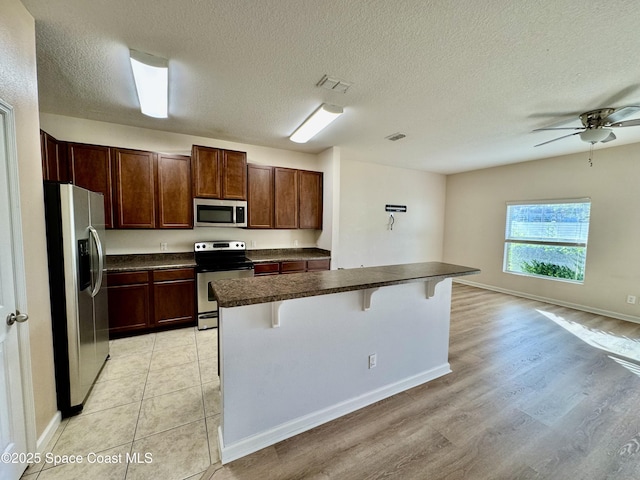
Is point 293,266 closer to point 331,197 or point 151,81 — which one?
point 331,197

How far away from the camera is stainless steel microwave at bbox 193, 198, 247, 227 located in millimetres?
3561

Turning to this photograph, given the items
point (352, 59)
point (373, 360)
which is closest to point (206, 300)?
point (373, 360)

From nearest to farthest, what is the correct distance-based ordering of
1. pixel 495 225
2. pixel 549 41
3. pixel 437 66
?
pixel 549 41, pixel 437 66, pixel 495 225

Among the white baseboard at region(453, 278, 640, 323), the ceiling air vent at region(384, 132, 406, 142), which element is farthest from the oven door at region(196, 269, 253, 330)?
the white baseboard at region(453, 278, 640, 323)

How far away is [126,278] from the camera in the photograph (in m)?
3.01

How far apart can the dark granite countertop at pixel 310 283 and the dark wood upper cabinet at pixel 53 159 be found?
7.84 ft

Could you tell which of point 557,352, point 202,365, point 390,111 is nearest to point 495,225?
point 557,352

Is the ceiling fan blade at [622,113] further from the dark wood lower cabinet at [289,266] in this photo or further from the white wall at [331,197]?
the dark wood lower cabinet at [289,266]

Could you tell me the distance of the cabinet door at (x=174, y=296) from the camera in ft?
10.5

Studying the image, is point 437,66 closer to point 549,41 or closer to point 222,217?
point 549,41

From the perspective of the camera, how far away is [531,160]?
488cm

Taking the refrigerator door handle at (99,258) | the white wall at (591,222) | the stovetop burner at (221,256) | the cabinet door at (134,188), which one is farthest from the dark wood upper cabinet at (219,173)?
the white wall at (591,222)

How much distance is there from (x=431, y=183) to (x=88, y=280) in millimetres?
6532

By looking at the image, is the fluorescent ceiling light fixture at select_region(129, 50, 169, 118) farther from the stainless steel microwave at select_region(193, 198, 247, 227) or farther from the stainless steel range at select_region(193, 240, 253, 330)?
the stainless steel range at select_region(193, 240, 253, 330)
